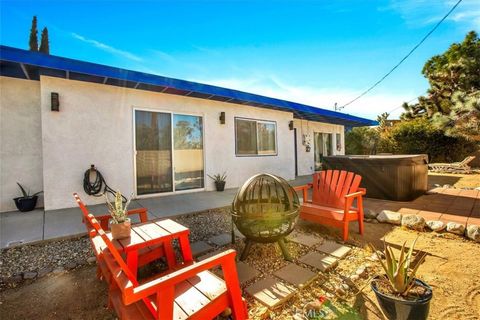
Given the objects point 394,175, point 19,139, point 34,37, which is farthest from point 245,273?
point 34,37

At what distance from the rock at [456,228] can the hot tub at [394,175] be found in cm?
176

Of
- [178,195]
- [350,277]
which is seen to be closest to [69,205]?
[178,195]

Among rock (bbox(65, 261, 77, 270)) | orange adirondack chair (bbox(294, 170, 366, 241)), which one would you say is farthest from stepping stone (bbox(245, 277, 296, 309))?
rock (bbox(65, 261, 77, 270))

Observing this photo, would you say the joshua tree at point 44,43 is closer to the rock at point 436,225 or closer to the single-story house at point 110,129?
the single-story house at point 110,129

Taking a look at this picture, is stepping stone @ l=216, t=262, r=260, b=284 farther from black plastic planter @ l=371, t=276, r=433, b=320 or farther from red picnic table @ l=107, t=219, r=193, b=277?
black plastic planter @ l=371, t=276, r=433, b=320

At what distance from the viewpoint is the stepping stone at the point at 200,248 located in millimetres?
2835

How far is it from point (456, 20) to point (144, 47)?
10.9m

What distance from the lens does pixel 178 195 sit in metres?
5.64

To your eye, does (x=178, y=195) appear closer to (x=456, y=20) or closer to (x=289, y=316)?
(x=289, y=316)

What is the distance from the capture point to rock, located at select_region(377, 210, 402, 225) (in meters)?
3.79

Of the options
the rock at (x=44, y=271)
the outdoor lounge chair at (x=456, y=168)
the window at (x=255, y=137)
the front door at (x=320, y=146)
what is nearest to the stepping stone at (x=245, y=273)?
the rock at (x=44, y=271)

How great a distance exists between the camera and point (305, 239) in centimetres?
319

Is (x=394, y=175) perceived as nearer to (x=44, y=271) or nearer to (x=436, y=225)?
(x=436, y=225)

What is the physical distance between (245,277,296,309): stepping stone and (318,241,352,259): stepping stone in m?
0.93
